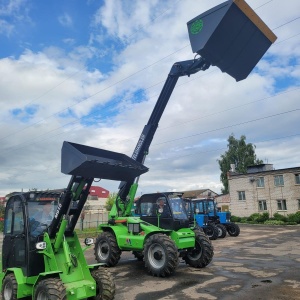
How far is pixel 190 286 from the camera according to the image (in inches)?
335

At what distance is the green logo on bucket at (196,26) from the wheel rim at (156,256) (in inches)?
268

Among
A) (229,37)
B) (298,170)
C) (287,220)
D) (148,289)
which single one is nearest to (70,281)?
(148,289)

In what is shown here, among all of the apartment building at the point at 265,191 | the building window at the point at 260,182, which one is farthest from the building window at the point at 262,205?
the building window at the point at 260,182

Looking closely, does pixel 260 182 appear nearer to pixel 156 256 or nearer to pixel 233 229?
pixel 233 229

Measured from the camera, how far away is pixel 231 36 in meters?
10.2

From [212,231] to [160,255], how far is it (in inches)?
458

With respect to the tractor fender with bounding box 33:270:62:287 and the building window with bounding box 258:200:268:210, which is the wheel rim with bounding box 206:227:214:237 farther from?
the building window with bounding box 258:200:268:210

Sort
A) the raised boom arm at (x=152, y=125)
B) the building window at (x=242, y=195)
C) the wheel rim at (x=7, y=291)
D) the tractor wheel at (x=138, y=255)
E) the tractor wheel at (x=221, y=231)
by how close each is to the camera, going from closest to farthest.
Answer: the wheel rim at (x=7, y=291)
the tractor wheel at (x=138, y=255)
the raised boom arm at (x=152, y=125)
the tractor wheel at (x=221, y=231)
the building window at (x=242, y=195)

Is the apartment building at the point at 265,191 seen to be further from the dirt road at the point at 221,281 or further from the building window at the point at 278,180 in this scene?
the dirt road at the point at 221,281

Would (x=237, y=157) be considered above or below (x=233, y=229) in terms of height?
above

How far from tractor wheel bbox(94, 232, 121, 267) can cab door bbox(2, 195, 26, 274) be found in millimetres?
4740

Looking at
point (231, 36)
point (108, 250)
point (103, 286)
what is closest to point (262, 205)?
point (108, 250)

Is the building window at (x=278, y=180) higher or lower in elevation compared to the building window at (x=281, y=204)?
higher

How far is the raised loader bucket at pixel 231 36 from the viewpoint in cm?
970
